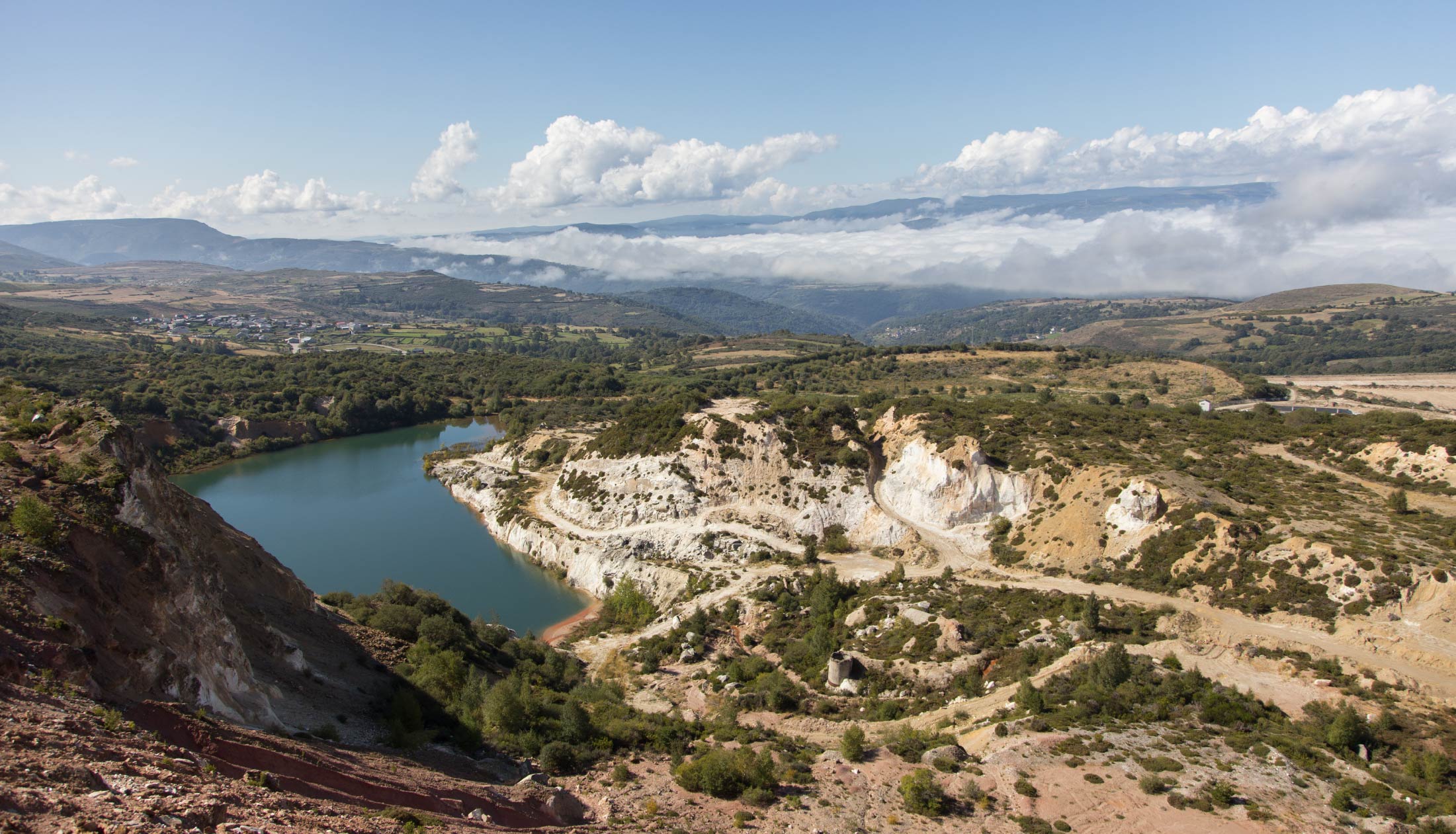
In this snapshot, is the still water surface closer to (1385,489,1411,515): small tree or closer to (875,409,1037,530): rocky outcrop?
(875,409,1037,530): rocky outcrop

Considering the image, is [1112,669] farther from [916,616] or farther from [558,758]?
[558,758]

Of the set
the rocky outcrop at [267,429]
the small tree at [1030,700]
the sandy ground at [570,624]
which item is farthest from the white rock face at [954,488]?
the rocky outcrop at [267,429]

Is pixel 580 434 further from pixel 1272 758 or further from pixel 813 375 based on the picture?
pixel 1272 758

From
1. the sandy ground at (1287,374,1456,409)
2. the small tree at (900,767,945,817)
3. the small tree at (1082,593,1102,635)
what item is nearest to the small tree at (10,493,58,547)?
the small tree at (900,767,945,817)

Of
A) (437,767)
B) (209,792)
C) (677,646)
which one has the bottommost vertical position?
(677,646)

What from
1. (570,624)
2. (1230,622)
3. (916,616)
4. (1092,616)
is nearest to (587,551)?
(570,624)

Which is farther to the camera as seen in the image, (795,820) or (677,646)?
(677,646)

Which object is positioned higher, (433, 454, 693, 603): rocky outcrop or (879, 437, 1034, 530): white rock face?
(879, 437, 1034, 530): white rock face

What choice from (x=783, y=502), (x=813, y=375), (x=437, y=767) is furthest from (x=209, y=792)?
(x=813, y=375)
